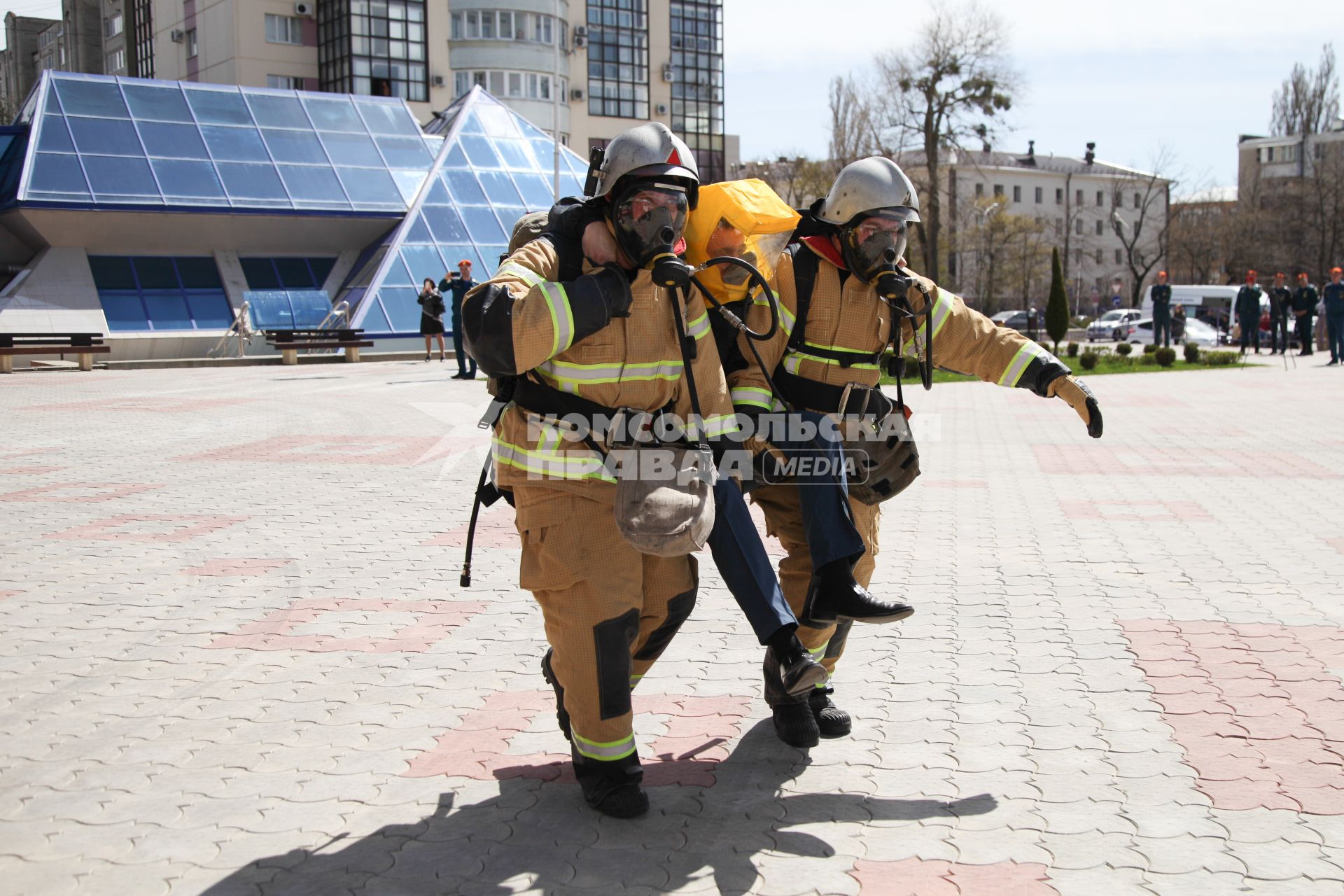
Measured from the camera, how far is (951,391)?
20.1 metres

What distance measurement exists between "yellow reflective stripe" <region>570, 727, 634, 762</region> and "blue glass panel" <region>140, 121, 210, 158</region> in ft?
98.8

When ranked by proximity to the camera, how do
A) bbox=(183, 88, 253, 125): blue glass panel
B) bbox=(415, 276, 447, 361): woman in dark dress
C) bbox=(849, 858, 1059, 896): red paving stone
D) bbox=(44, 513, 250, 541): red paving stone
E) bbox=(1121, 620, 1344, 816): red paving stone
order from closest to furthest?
bbox=(849, 858, 1059, 896): red paving stone → bbox=(1121, 620, 1344, 816): red paving stone → bbox=(44, 513, 250, 541): red paving stone → bbox=(415, 276, 447, 361): woman in dark dress → bbox=(183, 88, 253, 125): blue glass panel

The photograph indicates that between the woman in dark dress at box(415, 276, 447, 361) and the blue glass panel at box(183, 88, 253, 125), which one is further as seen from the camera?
the blue glass panel at box(183, 88, 253, 125)

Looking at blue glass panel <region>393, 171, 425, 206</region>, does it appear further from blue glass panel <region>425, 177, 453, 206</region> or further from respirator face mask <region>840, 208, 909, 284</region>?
respirator face mask <region>840, 208, 909, 284</region>

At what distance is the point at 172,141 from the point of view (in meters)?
30.4

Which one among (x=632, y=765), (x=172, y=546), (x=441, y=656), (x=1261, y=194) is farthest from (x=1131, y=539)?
(x=1261, y=194)

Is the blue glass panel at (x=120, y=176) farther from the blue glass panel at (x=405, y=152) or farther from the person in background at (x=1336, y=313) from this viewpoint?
the person in background at (x=1336, y=313)

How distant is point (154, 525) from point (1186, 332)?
124 feet

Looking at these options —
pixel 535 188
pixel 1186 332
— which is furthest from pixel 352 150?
pixel 1186 332

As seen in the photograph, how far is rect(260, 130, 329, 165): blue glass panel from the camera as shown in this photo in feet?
105

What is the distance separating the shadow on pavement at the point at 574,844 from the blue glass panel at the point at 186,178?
94.1ft

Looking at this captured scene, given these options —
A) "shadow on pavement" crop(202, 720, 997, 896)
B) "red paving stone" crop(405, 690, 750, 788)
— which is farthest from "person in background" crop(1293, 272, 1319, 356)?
"shadow on pavement" crop(202, 720, 997, 896)

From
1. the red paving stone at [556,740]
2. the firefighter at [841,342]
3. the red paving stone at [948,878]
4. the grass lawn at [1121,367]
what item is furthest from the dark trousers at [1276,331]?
the red paving stone at [948,878]

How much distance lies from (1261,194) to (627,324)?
78471mm
